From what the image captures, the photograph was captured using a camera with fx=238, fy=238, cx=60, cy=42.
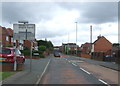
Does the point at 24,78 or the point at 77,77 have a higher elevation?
the point at 24,78

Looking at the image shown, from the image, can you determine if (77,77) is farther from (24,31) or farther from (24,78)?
(24,31)

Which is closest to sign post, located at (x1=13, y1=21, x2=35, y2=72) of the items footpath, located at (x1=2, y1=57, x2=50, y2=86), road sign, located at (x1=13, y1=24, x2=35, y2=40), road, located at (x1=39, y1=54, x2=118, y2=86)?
road sign, located at (x1=13, y1=24, x2=35, y2=40)

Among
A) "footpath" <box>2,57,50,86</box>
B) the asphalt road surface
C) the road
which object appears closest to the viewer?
"footpath" <box>2,57,50,86</box>

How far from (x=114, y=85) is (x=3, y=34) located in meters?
51.0

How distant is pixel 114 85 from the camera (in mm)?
11695

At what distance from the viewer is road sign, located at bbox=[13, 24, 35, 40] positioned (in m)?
17.8

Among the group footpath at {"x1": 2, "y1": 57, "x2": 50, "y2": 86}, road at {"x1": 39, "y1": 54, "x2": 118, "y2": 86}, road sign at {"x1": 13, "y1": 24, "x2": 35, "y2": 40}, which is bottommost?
road at {"x1": 39, "y1": 54, "x2": 118, "y2": 86}

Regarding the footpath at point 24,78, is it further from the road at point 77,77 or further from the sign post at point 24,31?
the sign post at point 24,31

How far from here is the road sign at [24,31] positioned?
17828mm

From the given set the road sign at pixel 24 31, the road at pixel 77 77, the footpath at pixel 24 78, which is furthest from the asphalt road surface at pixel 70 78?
the road sign at pixel 24 31

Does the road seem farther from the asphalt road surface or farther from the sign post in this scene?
the sign post

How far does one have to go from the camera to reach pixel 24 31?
17891 millimetres

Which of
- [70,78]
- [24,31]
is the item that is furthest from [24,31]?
[70,78]

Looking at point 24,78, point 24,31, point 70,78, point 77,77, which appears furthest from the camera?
point 24,31
